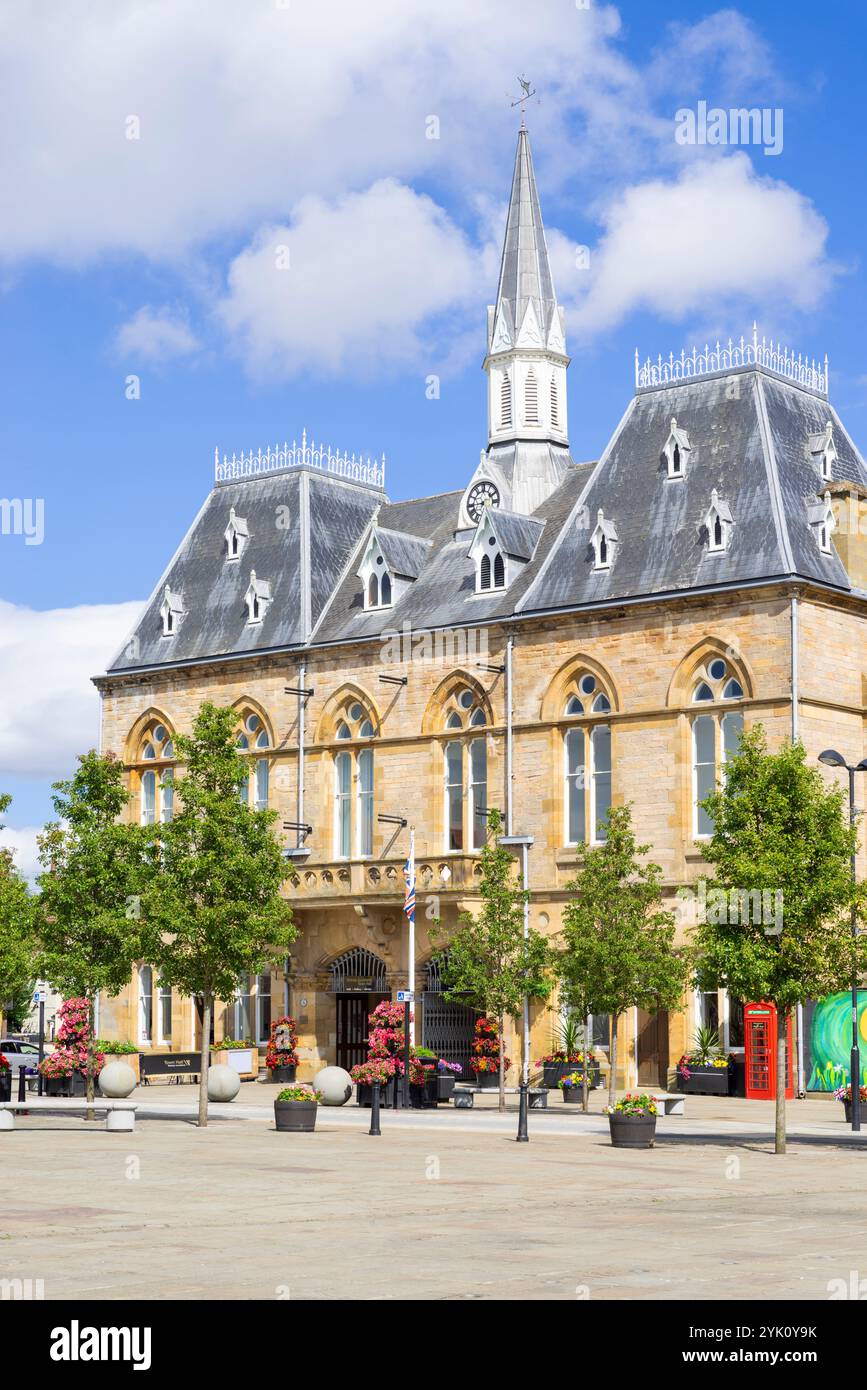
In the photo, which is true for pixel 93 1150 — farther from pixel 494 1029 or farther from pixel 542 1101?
pixel 494 1029

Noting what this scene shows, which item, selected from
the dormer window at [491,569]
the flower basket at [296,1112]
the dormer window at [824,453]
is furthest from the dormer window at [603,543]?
the flower basket at [296,1112]

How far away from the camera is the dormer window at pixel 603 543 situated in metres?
49.8

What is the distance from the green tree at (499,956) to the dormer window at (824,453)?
Answer: 14.6 metres

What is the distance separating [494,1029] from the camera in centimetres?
4772

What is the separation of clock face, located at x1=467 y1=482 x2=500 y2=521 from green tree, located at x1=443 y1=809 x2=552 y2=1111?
48.2ft

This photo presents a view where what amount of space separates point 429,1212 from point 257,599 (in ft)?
128

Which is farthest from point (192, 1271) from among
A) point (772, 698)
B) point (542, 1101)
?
point (772, 698)

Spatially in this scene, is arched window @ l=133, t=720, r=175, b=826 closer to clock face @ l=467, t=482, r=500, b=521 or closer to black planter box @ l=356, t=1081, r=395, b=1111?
clock face @ l=467, t=482, r=500, b=521

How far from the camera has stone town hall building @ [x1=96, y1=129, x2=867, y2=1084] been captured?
153ft

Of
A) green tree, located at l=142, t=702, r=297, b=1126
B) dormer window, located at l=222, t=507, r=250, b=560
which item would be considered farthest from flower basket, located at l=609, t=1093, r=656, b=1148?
dormer window, located at l=222, t=507, r=250, b=560

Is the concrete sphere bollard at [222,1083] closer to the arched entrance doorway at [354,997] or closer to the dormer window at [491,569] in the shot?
the arched entrance doorway at [354,997]

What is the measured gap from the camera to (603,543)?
50.0m

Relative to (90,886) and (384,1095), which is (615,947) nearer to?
(384,1095)
